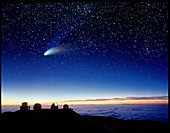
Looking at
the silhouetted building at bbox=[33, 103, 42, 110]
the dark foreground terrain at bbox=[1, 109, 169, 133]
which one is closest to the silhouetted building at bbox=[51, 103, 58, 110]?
the silhouetted building at bbox=[33, 103, 42, 110]

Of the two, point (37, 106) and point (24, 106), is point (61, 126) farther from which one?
point (37, 106)

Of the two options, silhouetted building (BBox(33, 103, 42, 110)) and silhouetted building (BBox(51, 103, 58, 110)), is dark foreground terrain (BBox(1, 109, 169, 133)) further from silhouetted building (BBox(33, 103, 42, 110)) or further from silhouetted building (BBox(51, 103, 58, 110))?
silhouetted building (BBox(33, 103, 42, 110))

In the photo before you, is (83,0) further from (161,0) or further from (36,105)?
(36,105)

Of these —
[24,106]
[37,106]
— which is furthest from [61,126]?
[37,106]

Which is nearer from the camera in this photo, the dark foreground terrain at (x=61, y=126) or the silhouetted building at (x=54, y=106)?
the dark foreground terrain at (x=61, y=126)

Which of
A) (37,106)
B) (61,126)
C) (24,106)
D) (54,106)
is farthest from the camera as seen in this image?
(37,106)

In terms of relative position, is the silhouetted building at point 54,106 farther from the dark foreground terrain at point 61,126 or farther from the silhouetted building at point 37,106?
the dark foreground terrain at point 61,126

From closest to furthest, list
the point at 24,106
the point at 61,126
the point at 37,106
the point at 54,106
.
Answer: the point at 61,126 → the point at 24,106 → the point at 54,106 → the point at 37,106

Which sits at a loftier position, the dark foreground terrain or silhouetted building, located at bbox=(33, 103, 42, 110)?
the dark foreground terrain

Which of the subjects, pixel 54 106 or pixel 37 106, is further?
pixel 37 106

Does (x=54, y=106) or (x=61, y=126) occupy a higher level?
(x=61, y=126)

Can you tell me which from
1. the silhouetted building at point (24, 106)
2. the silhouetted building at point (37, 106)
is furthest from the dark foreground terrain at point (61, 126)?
the silhouetted building at point (37, 106)
